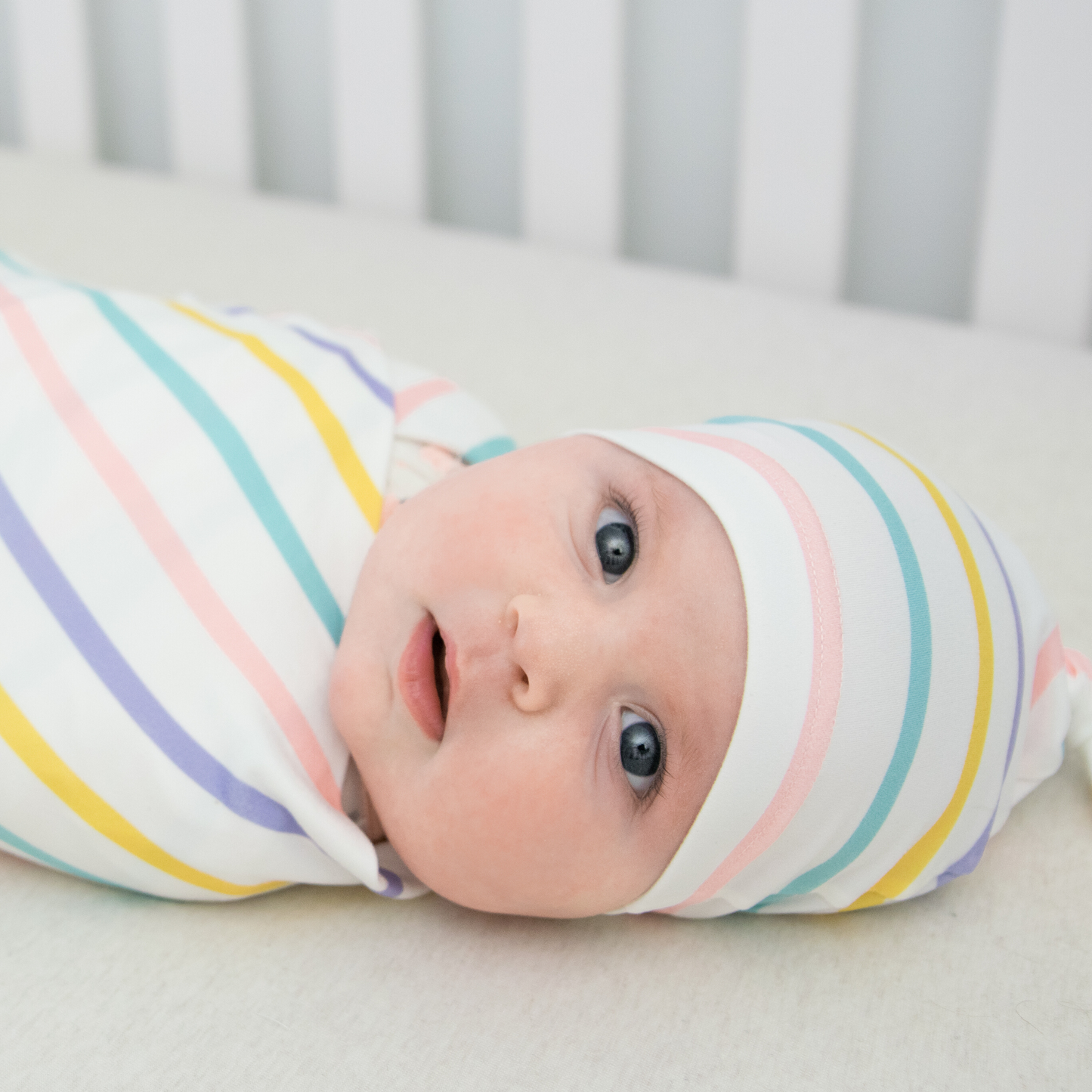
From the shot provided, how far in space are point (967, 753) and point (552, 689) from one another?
209 mm

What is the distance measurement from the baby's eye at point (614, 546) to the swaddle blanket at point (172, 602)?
151 millimetres

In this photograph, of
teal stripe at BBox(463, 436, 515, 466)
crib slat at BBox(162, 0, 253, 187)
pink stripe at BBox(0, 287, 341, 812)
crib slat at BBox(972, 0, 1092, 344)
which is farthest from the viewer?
crib slat at BBox(162, 0, 253, 187)

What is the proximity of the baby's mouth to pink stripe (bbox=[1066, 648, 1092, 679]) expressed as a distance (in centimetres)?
35

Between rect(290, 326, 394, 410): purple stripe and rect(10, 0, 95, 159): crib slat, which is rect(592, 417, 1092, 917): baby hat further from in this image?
rect(10, 0, 95, 159): crib slat

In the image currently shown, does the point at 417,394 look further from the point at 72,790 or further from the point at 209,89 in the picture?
the point at 209,89

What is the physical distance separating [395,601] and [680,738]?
17 cm

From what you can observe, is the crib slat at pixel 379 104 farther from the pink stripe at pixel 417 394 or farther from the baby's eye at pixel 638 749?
the baby's eye at pixel 638 749

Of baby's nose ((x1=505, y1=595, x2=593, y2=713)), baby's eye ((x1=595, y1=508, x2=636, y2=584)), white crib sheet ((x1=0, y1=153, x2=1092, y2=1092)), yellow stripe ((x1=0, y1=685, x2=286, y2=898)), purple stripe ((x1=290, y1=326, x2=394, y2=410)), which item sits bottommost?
white crib sheet ((x1=0, y1=153, x2=1092, y2=1092))

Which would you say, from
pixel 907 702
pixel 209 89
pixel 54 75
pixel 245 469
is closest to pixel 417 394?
pixel 245 469

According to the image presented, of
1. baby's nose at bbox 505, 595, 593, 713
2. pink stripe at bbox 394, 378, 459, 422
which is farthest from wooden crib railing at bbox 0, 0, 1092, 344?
baby's nose at bbox 505, 595, 593, 713

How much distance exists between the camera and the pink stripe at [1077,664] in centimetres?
68

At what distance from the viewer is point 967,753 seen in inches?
22.8

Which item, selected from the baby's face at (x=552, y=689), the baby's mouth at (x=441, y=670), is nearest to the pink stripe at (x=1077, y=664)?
the baby's face at (x=552, y=689)

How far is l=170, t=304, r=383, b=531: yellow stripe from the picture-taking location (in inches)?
27.3
